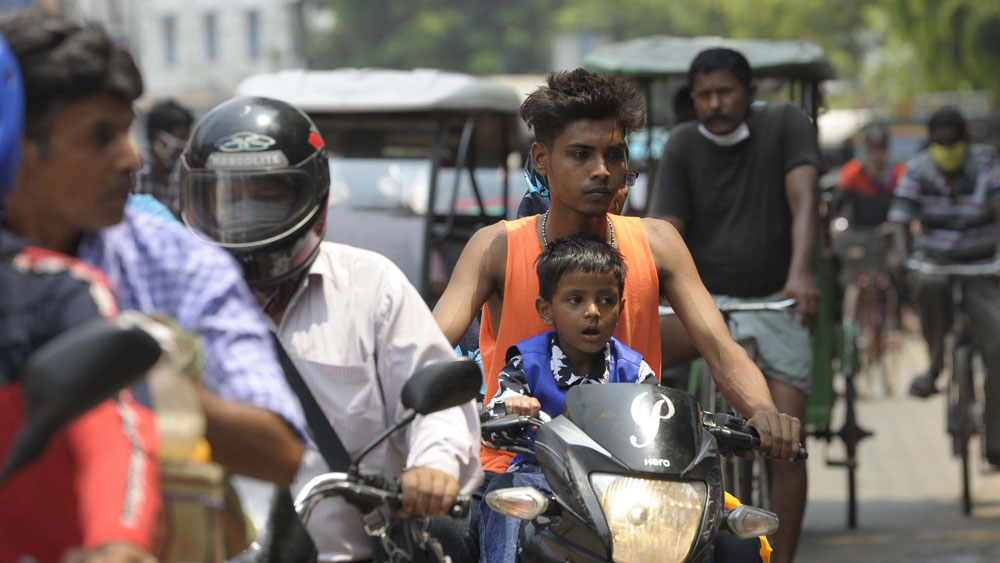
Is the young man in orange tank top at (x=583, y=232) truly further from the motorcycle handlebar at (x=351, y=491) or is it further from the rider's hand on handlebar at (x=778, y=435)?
the motorcycle handlebar at (x=351, y=491)

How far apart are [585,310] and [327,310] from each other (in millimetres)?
861

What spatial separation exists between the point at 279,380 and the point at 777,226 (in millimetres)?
4602

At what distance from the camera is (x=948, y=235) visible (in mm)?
9617

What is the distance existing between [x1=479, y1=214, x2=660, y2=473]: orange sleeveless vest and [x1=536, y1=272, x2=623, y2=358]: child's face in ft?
0.74

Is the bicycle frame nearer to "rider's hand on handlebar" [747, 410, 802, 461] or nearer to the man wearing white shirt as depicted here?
"rider's hand on handlebar" [747, 410, 802, 461]

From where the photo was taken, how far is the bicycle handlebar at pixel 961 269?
930 centimetres

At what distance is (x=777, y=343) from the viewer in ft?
21.3

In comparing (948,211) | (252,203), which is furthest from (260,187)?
(948,211)

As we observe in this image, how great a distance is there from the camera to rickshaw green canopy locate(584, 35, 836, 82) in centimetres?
870

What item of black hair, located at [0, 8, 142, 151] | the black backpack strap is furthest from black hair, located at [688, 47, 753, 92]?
black hair, located at [0, 8, 142, 151]

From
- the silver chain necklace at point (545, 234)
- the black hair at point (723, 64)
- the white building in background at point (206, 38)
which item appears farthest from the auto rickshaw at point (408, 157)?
the white building in background at point (206, 38)

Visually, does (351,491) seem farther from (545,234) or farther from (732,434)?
(545,234)

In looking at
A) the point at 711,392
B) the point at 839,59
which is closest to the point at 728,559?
the point at 711,392

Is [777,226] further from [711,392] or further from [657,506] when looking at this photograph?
[657,506]
